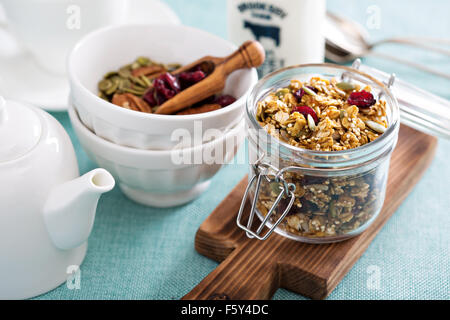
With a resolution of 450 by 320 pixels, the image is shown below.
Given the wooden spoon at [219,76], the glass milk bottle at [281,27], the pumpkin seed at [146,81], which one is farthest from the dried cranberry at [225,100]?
the glass milk bottle at [281,27]

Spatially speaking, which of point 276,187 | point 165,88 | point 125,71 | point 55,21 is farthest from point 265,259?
point 55,21

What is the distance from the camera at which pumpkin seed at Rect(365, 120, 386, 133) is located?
2.44 feet

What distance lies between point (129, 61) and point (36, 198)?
1.26 ft

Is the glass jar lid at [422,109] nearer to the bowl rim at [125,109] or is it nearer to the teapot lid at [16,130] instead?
the bowl rim at [125,109]

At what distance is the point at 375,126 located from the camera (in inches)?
29.4

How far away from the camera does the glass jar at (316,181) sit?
28.2 inches

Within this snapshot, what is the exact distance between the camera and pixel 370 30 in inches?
50.4

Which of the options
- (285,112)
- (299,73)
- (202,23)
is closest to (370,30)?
(202,23)

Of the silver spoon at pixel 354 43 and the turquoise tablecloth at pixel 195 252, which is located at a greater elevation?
the silver spoon at pixel 354 43

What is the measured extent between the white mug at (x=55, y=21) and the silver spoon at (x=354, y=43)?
453 millimetres

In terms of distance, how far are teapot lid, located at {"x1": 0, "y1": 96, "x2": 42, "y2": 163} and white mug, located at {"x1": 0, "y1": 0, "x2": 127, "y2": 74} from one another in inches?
13.4

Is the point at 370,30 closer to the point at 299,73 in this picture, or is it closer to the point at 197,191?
the point at 299,73

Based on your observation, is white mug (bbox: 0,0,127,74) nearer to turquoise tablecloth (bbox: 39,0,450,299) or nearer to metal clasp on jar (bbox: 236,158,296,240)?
turquoise tablecloth (bbox: 39,0,450,299)

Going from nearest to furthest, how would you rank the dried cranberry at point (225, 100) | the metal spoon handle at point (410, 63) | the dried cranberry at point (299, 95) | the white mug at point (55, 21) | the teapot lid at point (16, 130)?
the teapot lid at point (16, 130) → the dried cranberry at point (299, 95) → the dried cranberry at point (225, 100) → the white mug at point (55, 21) → the metal spoon handle at point (410, 63)
